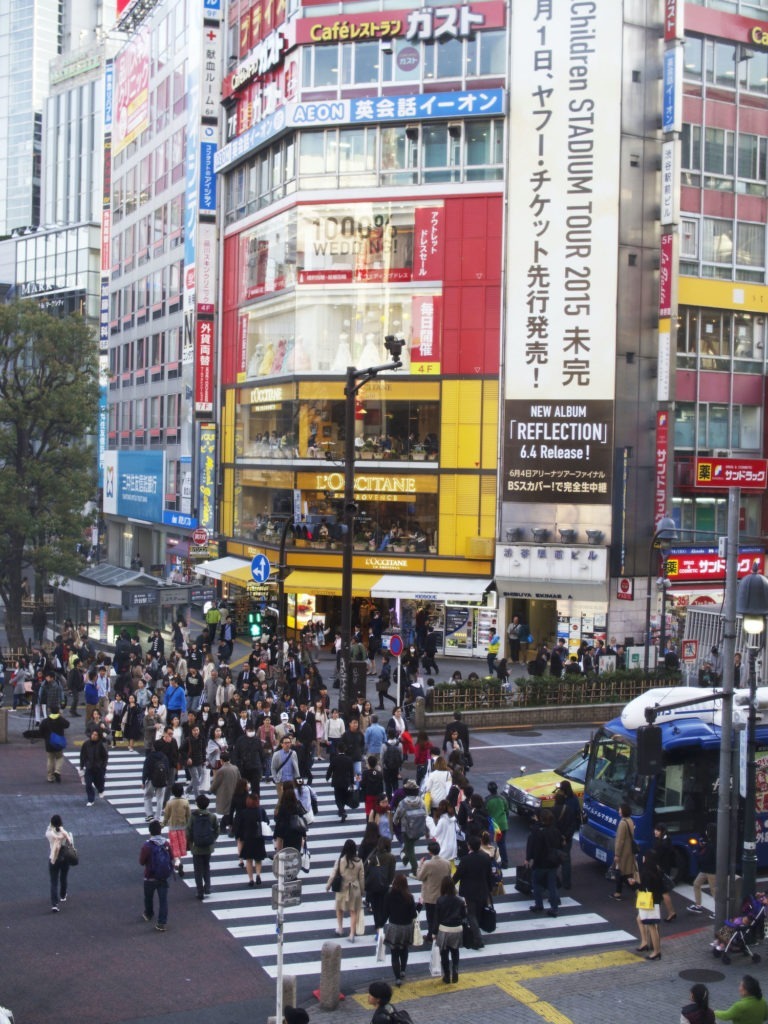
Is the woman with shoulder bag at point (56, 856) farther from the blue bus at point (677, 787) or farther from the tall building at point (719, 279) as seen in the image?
the tall building at point (719, 279)

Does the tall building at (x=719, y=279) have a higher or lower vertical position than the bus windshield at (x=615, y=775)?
higher

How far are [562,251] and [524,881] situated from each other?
27.0m

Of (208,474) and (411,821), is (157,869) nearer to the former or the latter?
(411,821)

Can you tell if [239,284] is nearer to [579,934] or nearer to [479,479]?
[479,479]

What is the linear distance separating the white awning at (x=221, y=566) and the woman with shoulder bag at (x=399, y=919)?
107 feet

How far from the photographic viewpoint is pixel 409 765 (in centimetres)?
2450

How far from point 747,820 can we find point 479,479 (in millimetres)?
25973

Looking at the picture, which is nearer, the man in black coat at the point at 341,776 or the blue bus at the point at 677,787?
the blue bus at the point at 677,787

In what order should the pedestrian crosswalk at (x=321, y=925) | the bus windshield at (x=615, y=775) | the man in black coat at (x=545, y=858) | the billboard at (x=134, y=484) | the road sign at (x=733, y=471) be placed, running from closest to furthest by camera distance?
the pedestrian crosswalk at (x=321, y=925) → the man in black coat at (x=545, y=858) → the road sign at (x=733, y=471) → the bus windshield at (x=615, y=775) → the billboard at (x=134, y=484)

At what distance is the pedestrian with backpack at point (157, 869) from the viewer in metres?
14.9

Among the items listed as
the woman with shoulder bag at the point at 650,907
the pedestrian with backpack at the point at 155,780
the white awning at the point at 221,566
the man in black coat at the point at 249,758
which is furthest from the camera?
the white awning at the point at 221,566

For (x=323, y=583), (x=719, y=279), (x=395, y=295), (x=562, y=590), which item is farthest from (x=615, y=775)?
(x=719, y=279)

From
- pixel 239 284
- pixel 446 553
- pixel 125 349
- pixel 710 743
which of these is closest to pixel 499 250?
pixel 446 553

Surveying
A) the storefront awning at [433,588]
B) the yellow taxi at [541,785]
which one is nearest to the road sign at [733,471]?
the yellow taxi at [541,785]
